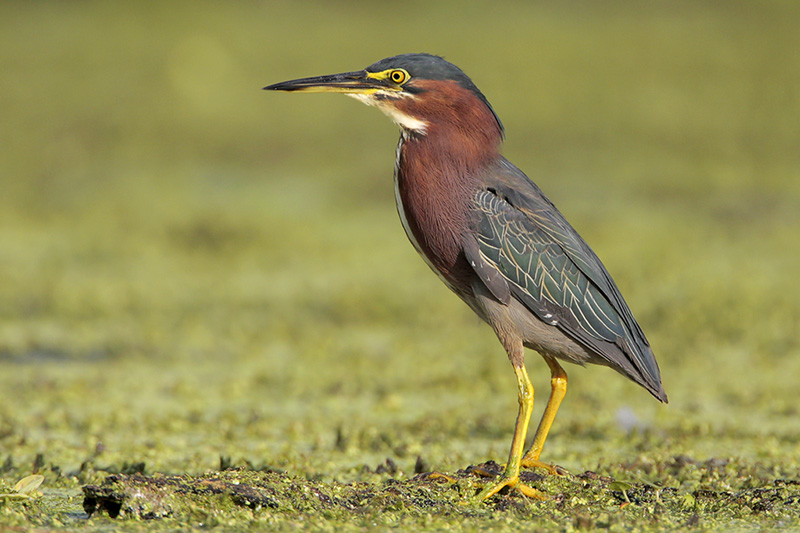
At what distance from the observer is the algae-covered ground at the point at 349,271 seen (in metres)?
3.58

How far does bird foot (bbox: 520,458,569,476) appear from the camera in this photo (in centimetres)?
365

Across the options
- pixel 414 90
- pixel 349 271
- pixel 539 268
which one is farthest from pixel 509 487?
pixel 349 271

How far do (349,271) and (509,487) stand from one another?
5.71 metres

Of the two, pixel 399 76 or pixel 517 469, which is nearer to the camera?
pixel 517 469

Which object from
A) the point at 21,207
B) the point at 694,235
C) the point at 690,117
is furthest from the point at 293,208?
the point at 690,117

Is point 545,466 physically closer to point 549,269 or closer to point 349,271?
point 549,269

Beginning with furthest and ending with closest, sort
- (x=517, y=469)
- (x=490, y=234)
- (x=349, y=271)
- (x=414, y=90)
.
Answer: (x=349, y=271) → (x=414, y=90) → (x=490, y=234) → (x=517, y=469)

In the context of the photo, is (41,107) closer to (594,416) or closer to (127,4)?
(127,4)

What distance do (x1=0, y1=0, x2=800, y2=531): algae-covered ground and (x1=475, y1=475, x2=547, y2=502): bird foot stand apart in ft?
0.15

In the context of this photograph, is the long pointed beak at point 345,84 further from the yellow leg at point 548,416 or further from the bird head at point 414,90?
the yellow leg at point 548,416

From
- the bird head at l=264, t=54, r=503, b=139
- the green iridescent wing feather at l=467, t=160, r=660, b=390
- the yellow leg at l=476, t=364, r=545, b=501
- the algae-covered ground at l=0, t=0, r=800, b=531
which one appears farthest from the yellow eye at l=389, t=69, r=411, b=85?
the algae-covered ground at l=0, t=0, r=800, b=531

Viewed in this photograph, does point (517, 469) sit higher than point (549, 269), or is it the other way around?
point (549, 269)

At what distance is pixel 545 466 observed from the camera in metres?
3.69

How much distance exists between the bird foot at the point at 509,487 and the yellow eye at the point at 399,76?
1.50 meters
